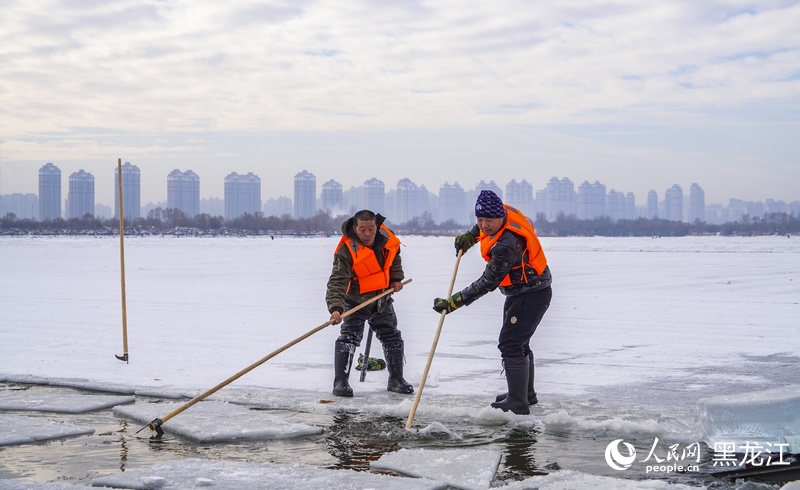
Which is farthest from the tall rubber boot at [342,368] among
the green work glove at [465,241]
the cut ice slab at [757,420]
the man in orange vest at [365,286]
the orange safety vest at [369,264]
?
the cut ice slab at [757,420]

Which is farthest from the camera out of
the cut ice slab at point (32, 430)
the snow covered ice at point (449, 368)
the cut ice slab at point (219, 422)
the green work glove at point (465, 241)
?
the green work glove at point (465, 241)

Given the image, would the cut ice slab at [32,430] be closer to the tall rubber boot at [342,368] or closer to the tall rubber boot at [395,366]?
the tall rubber boot at [342,368]

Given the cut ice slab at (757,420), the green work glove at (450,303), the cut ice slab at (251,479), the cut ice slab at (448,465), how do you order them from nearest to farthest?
the cut ice slab at (251,479)
the cut ice slab at (448,465)
the cut ice slab at (757,420)
the green work glove at (450,303)

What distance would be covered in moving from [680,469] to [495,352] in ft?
15.4

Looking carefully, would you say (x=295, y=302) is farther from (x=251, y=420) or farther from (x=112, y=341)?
(x=251, y=420)

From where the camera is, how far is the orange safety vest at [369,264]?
276 inches

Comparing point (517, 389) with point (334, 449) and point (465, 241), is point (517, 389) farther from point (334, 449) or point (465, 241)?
point (334, 449)

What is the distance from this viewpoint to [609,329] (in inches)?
437

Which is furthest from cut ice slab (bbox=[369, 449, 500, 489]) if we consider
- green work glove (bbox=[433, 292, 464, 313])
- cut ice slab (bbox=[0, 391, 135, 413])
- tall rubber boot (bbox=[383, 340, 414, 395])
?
cut ice slab (bbox=[0, 391, 135, 413])

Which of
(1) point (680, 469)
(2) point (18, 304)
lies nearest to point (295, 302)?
(2) point (18, 304)

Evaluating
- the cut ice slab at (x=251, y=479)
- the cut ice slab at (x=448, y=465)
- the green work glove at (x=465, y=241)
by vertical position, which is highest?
the green work glove at (x=465, y=241)

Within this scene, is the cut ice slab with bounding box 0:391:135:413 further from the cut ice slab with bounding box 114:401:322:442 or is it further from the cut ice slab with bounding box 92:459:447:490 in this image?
the cut ice slab with bounding box 92:459:447:490

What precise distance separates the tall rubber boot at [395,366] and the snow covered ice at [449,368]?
139mm

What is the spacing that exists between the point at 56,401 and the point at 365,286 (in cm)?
255
